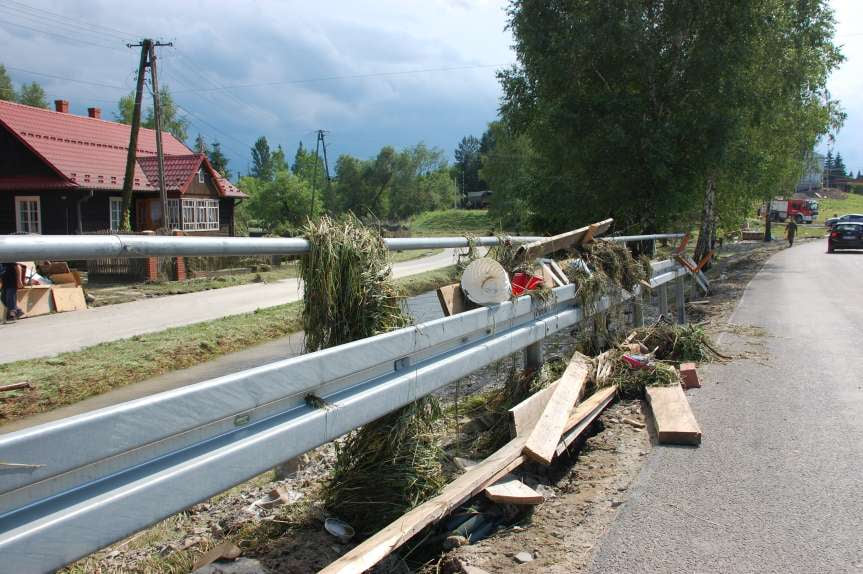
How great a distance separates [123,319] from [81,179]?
18.7m

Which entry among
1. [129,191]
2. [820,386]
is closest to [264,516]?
[820,386]

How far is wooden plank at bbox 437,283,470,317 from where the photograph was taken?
4379mm

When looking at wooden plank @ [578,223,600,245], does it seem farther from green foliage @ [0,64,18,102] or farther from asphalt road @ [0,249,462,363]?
green foliage @ [0,64,18,102]

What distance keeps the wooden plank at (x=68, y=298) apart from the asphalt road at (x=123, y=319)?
0.19 meters

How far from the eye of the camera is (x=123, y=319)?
15312mm

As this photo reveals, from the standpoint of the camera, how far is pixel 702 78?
64.8ft

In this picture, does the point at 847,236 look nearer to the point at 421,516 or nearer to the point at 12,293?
the point at 12,293

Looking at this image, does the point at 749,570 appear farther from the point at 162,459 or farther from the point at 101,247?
the point at 101,247

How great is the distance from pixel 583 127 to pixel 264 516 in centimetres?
1880

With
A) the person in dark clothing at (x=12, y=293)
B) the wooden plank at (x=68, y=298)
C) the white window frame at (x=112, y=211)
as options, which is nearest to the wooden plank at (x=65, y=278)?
the wooden plank at (x=68, y=298)

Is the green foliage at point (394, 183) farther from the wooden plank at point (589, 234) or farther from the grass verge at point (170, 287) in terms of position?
the wooden plank at point (589, 234)

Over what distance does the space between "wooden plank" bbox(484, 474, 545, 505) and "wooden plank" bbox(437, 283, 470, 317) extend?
1186 millimetres

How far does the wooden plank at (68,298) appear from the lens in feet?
50.3

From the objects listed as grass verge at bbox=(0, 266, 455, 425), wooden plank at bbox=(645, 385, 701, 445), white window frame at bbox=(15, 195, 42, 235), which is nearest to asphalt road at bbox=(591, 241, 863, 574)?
wooden plank at bbox=(645, 385, 701, 445)
